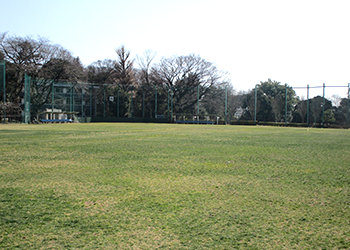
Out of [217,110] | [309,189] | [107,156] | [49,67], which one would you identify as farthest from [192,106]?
[309,189]

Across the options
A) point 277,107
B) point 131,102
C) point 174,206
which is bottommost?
point 174,206

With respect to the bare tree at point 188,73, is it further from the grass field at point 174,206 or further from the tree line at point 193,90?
the grass field at point 174,206

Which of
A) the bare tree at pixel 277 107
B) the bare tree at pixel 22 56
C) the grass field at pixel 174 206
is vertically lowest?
the grass field at pixel 174 206

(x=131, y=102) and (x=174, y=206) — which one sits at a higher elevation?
(x=131, y=102)

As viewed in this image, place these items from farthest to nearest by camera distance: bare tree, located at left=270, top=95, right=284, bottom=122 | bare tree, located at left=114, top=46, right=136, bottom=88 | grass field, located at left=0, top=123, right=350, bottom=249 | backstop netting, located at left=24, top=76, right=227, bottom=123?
bare tree, located at left=114, top=46, right=136, bottom=88, backstop netting, located at left=24, top=76, right=227, bottom=123, bare tree, located at left=270, top=95, right=284, bottom=122, grass field, located at left=0, top=123, right=350, bottom=249

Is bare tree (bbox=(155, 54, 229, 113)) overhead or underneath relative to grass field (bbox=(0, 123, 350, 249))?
overhead

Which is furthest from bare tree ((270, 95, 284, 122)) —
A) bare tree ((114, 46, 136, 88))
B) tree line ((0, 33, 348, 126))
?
bare tree ((114, 46, 136, 88))

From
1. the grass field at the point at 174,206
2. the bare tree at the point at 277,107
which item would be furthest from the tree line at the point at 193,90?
the grass field at the point at 174,206

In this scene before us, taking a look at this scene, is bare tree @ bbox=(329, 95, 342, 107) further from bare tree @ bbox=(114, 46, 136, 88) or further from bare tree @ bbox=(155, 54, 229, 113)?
bare tree @ bbox=(114, 46, 136, 88)

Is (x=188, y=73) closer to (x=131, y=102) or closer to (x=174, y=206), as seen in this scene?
(x=131, y=102)

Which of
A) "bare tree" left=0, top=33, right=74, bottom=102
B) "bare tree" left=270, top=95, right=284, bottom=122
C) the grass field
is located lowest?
the grass field

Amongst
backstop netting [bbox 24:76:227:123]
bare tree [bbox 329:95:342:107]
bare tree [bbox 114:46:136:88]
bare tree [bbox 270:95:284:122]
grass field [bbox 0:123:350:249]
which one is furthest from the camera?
bare tree [bbox 114:46:136:88]

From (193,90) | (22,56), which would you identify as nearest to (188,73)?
(193,90)

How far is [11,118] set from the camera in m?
25.0
